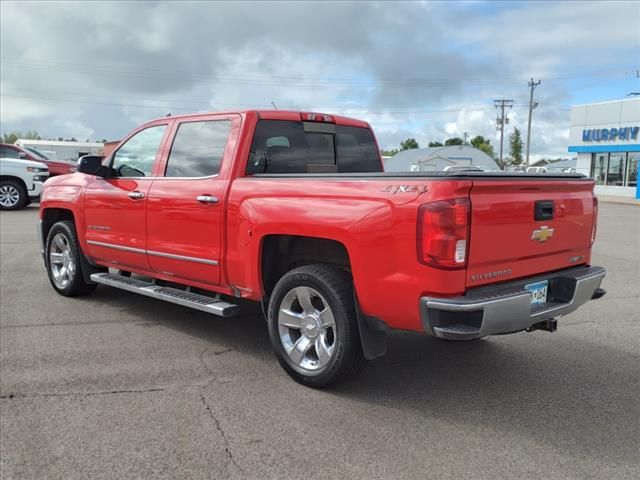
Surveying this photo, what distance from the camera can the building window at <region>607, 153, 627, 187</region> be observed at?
34.8 metres

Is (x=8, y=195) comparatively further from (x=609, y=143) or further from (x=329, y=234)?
(x=609, y=143)

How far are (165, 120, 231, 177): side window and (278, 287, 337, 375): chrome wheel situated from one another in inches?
52.3

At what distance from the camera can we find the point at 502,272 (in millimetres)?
3709

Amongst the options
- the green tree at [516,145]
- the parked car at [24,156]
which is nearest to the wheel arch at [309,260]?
the parked car at [24,156]

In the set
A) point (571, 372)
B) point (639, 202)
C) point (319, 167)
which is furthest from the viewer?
point (639, 202)

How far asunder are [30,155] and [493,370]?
60.5ft

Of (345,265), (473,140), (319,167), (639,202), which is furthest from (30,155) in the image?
(473,140)

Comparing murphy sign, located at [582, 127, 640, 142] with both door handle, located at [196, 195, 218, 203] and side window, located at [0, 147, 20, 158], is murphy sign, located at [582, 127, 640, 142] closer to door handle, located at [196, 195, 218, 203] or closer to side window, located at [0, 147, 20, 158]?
side window, located at [0, 147, 20, 158]

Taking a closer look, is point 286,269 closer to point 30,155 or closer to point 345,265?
point 345,265

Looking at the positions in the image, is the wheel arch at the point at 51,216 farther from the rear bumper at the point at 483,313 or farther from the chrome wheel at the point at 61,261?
the rear bumper at the point at 483,313

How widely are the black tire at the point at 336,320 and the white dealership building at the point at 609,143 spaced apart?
3230 centimetres

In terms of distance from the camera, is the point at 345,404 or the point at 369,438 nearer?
the point at 369,438

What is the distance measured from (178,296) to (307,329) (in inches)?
56.2

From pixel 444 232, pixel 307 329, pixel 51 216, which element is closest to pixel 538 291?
pixel 444 232
